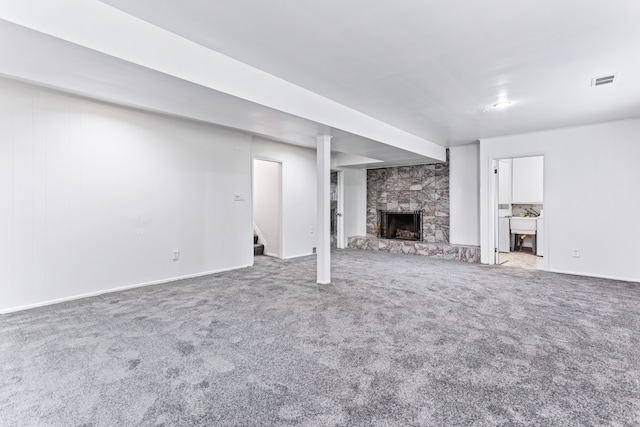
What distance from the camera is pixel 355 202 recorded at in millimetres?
8281

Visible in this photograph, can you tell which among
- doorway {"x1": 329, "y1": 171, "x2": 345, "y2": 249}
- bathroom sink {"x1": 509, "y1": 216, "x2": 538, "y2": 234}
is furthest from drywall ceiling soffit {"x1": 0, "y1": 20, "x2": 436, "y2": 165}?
bathroom sink {"x1": 509, "y1": 216, "x2": 538, "y2": 234}

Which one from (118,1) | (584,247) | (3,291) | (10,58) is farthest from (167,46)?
(584,247)

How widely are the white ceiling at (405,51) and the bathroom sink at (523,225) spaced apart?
11.2ft

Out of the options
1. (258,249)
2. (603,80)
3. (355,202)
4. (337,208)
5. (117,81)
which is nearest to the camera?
(117,81)

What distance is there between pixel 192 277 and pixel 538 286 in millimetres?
4940

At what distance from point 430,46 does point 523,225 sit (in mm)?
6189

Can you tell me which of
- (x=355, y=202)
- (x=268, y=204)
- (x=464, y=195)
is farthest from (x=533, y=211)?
(x=268, y=204)

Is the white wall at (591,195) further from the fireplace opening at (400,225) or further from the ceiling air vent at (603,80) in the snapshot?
the fireplace opening at (400,225)

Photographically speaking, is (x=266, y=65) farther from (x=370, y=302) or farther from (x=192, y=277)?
(x=192, y=277)

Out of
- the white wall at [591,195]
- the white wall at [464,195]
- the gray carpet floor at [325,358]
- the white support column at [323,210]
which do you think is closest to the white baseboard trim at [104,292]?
the gray carpet floor at [325,358]

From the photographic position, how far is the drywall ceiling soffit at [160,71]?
1.87 metres

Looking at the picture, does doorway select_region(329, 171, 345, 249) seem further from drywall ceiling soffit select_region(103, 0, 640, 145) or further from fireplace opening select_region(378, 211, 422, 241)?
drywall ceiling soffit select_region(103, 0, 640, 145)

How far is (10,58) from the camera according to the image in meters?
2.13

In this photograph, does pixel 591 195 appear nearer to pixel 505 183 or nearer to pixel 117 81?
pixel 505 183
